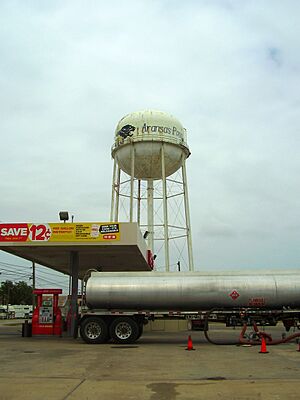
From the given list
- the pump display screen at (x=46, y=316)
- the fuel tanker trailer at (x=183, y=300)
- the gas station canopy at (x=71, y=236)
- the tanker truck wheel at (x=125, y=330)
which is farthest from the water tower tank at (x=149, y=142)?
the tanker truck wheel at (x=125, y=330)

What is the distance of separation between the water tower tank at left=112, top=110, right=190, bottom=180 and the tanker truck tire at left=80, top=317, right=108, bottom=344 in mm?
16920

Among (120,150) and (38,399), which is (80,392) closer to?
(38,399)

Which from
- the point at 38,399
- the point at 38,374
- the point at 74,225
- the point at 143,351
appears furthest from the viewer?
the point at 74,225

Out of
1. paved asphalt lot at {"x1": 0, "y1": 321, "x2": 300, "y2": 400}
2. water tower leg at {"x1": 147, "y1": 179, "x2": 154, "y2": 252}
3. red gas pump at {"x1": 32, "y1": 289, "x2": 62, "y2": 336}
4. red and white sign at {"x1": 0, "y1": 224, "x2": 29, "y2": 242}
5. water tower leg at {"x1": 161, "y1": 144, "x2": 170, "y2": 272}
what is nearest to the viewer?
paved asphalt lot at {"x1": 0, "y1": 321, "x2": 300, "y2": 400}

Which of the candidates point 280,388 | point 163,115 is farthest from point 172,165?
point 280,388

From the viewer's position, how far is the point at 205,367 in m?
11.9

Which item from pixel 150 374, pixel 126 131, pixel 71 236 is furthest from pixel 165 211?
pixel 150 374

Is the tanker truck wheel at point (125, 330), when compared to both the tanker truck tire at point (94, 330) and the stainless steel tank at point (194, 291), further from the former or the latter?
the stainless steel tank at point (194, 291)

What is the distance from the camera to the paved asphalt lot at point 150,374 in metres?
8.52

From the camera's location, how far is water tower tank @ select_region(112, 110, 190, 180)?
111 ft

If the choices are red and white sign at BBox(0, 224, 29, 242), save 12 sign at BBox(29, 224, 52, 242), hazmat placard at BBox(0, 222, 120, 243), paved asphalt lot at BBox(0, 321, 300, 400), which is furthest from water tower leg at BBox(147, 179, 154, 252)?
paved asphalt lot at BBox(0, 321, 300, 400)

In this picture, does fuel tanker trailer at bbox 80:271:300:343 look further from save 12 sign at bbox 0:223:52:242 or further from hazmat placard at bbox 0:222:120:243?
save 12 sign at bbox 0:223:52:242

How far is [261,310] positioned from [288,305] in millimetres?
1097

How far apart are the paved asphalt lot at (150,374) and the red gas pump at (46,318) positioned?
22.6 ft
